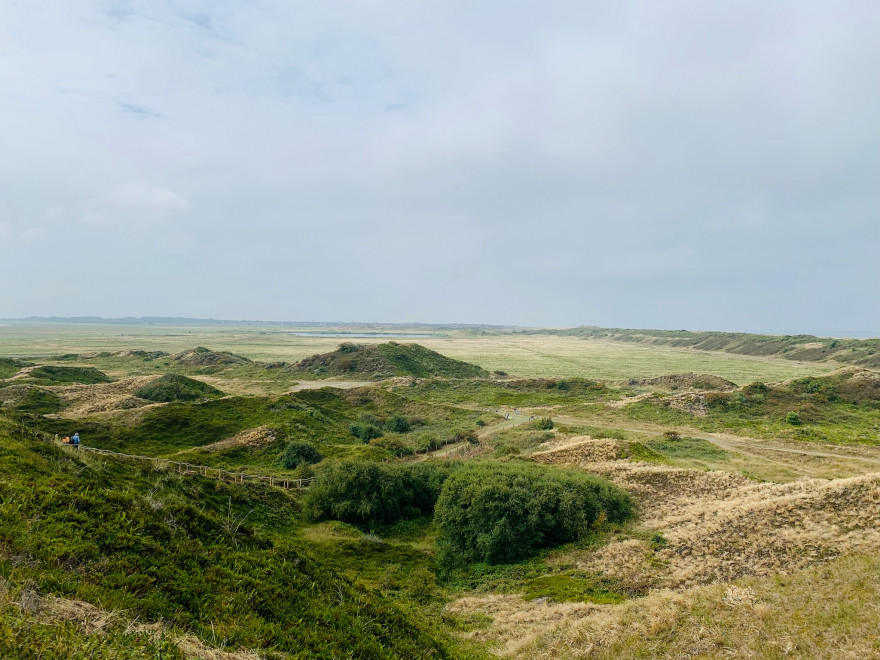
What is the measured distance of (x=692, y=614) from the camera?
1216 cm

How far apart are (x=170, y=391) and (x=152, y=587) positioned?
5030cm

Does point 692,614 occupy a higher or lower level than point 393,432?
higher

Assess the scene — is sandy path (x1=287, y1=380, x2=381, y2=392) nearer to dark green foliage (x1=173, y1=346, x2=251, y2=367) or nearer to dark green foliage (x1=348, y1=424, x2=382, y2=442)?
dark green foliage (x1=348, y1=424, x2=382, y2=442)

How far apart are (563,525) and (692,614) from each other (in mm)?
9000

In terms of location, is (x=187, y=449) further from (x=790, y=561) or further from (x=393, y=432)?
(x=790, y=561)

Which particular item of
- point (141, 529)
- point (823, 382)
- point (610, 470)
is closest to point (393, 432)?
point (610, 470)

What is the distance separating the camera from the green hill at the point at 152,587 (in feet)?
18.3

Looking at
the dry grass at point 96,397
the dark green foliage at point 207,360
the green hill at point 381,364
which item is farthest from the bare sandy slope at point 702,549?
the dark green foliage at point 207,360

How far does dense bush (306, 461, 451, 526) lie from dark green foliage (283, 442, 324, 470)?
7.21 meters

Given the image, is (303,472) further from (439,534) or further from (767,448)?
(767,448)

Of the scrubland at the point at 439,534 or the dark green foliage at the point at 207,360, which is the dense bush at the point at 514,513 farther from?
the dark green foliage at the point at 207,360

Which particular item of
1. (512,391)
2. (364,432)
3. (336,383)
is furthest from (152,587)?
(336,383)

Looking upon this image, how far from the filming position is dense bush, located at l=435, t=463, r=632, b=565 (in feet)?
66.2

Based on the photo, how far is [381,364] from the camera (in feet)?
290
